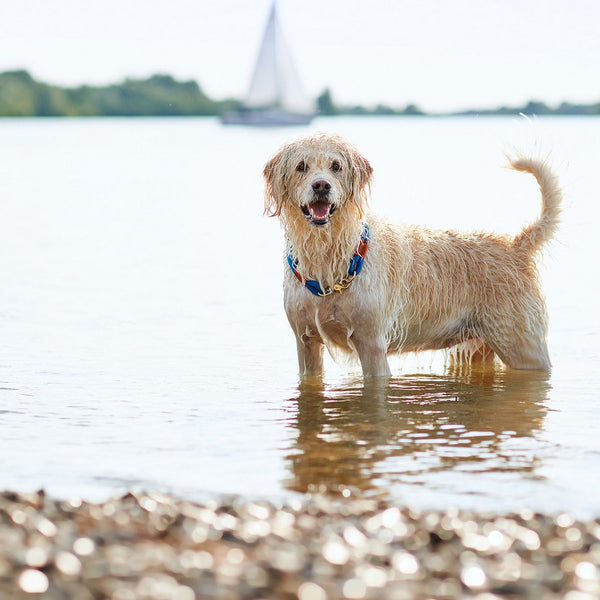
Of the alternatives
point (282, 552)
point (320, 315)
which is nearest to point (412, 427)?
point (320, 315)

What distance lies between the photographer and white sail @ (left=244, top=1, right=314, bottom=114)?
83.8m

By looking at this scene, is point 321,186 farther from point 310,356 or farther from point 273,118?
point 273,118

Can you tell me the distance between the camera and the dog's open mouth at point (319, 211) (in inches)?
291

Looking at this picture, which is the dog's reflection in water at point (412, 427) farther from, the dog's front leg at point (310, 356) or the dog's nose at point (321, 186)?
the dog's nose at point (321, 186)

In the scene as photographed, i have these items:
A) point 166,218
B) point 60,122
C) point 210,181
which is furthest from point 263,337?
point 60,122

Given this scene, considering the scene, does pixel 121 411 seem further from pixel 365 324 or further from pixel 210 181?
pixel 210 181

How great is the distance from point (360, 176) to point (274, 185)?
602 millimetres

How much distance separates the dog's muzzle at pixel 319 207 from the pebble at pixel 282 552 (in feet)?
8.83

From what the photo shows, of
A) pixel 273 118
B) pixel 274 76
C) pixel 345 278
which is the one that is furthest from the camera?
pixel 273 118

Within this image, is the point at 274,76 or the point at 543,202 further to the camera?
the point at 274,76

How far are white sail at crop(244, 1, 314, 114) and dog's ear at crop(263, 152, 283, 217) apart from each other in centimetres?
7761

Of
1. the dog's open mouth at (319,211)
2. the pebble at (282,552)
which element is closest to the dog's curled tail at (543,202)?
the dog's open mouth at (319,211)

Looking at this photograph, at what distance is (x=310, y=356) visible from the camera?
825cm

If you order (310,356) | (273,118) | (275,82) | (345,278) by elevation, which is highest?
(275,82)
